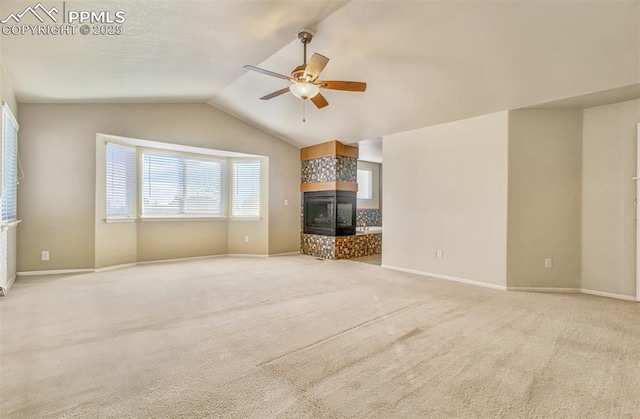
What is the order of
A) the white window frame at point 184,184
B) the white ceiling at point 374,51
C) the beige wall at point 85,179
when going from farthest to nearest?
the white window frame at point 184,184
the beige wall at point 85,179
the white ceiling at point 374,51

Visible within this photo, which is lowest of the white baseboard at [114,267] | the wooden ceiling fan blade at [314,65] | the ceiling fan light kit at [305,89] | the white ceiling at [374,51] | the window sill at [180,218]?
the white baseboard at [114,267]

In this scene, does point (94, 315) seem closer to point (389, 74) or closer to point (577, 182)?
point (389, 74)

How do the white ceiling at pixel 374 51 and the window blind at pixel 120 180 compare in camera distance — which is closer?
the white ceiling at pixel 374 51

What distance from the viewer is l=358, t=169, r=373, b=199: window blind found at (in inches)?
354

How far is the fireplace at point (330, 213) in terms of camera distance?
6.30 metres

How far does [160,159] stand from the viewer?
19.3 feet

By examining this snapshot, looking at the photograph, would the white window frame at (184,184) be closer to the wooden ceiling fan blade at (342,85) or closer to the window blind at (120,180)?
the window blind at (120,180)

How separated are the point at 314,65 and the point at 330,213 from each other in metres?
3.83

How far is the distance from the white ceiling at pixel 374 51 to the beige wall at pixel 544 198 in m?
0.48

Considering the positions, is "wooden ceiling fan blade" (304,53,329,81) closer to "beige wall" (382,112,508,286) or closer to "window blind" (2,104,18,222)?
"beige wall" (382,112,508,286)

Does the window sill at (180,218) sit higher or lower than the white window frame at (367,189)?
lower

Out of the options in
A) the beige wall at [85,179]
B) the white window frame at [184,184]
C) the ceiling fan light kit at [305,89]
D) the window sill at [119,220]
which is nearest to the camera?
the ceiling fan light kit at [305,89]

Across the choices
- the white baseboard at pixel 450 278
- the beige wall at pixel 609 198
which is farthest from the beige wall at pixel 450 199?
the beige wall at pixel 609 198

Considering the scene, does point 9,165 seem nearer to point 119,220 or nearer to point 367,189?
point 119,220
